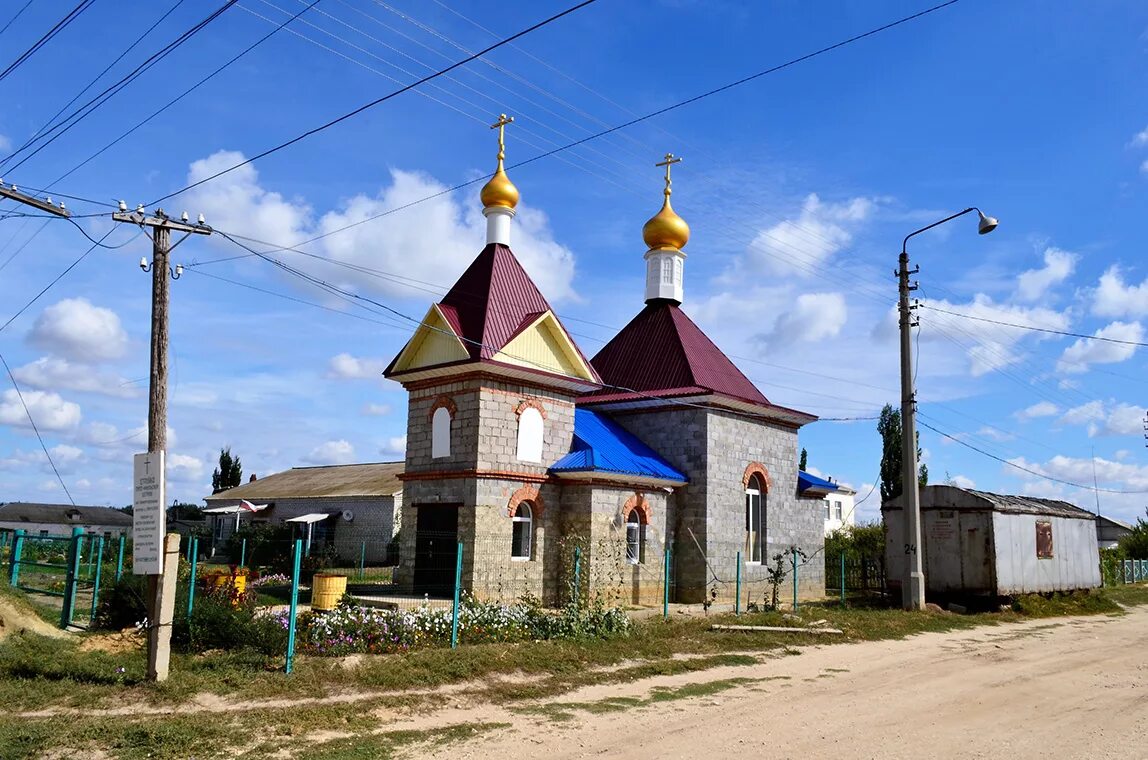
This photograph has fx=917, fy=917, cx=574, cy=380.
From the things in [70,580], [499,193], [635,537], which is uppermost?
[499,193]

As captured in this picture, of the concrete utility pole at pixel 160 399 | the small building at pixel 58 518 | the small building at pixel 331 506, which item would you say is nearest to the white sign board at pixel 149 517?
the concrete utility pole at pixel 160 399

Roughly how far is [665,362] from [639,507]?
170 inches

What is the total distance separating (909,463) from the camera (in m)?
21.9

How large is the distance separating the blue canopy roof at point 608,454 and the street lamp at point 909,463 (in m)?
5.29

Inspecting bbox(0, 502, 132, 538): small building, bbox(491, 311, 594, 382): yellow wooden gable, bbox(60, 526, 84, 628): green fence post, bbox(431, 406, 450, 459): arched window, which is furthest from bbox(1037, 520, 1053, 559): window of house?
bbox(0, 502, 132, 538): small building

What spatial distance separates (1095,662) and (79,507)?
7047 centimetres

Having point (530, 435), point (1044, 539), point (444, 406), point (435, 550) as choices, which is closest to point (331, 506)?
point (435, 550)

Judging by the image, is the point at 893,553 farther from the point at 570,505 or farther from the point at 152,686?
the point at 152,686

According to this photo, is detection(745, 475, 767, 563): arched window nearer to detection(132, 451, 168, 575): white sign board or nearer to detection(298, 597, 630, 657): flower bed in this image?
detection(298, 597, 630, 657): flower bed

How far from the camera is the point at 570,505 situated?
2011 cm

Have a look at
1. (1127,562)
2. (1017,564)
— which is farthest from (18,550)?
(1127,562)

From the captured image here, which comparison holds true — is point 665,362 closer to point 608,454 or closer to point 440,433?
point 608,454

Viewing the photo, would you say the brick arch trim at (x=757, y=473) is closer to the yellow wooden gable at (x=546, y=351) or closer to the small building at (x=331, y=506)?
the yellow wooden gable at (x=546, y=351)

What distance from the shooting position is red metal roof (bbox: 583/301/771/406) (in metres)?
22.7
